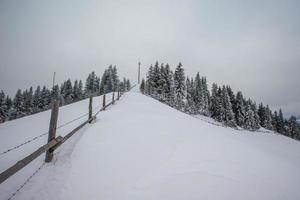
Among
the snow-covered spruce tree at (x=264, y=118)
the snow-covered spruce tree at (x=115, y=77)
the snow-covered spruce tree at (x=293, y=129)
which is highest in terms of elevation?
the snow-covered spruce tree at (x=115, y=77)

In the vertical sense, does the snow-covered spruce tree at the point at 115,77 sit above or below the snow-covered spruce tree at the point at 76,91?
above

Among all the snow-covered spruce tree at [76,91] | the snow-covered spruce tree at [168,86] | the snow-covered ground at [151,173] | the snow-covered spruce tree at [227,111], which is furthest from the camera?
→ the snow-covered spruce tree at [76,91]

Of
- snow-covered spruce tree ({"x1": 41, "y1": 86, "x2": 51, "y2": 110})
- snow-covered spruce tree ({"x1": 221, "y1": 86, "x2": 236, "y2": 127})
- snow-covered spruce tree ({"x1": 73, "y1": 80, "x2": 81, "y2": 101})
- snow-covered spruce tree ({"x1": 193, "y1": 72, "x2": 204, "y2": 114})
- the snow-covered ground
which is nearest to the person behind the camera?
the snow-covered ground

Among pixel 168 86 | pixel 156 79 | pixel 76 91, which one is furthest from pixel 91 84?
pixel 168 86

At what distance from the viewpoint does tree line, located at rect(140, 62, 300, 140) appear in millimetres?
43750

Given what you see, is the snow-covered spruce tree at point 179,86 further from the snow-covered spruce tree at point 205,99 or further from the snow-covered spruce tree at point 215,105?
the snow-covered spruce tree at point 215,105

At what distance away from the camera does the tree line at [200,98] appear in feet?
144

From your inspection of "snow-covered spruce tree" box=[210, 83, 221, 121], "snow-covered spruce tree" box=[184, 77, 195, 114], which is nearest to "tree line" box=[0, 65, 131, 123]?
"snow-covered spruce tree" box=[184, 77, 195, 114]

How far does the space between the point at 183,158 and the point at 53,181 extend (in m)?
3.40

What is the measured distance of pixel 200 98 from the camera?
2156 inches

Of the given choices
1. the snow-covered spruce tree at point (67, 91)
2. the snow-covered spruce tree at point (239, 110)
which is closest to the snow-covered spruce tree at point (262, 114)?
the snow-covered spruce tree at point (239, 110)

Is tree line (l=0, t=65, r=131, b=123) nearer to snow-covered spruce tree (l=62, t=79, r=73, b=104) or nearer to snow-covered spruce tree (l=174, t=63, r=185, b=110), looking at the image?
snow-covered spruce tree (l=62, t=79, r=73, b=104)

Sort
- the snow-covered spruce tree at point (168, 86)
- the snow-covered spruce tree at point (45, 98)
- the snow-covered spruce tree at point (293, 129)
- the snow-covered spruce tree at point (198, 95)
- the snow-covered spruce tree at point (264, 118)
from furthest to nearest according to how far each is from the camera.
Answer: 1. the snow-covered spruce tree at point (293, 129)
2. the snow-covered spruce tree at point (264, 118)
3. the snow-covered spruce tree at point (45, 98)
4. the snow-covered spruce tree at point (198, 95)
5. the snow-covered spruce tree at point (168, 86)

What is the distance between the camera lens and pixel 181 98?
45.6 m
